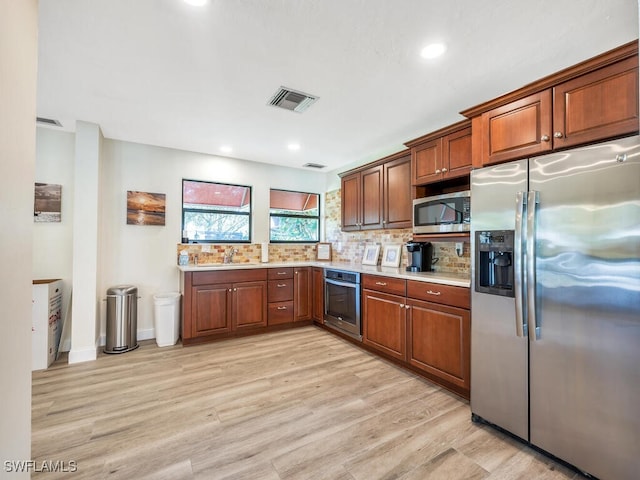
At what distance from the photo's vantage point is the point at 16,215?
3.34 ft

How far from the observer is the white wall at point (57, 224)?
129 inches

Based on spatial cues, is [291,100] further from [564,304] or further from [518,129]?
[564,304]

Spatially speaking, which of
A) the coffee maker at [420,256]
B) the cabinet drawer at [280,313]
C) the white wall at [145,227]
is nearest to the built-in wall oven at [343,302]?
the cabinet drawer at [280,313]

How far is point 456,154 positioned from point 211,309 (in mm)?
3195

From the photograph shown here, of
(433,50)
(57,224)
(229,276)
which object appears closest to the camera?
(433,50)

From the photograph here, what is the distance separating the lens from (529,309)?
A: 1724 mm

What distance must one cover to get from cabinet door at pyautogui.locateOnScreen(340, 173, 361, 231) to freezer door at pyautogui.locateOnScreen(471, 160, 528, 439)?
2105mm

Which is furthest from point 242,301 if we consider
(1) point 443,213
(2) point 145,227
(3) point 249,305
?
(1) point 443,213

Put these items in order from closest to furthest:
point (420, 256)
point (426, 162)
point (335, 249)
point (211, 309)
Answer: point (426, 162)
point (420, 256)
point (211, 309)
point (335, 249)

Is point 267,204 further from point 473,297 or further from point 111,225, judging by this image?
point 473,297

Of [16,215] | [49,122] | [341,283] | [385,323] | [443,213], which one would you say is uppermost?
[49,122]

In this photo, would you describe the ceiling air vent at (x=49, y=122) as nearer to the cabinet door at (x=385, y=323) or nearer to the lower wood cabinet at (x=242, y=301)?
the lower wood cabinet at (x=242, y=301)

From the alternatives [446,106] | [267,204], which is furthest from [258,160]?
[446,106]

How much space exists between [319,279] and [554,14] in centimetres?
343
